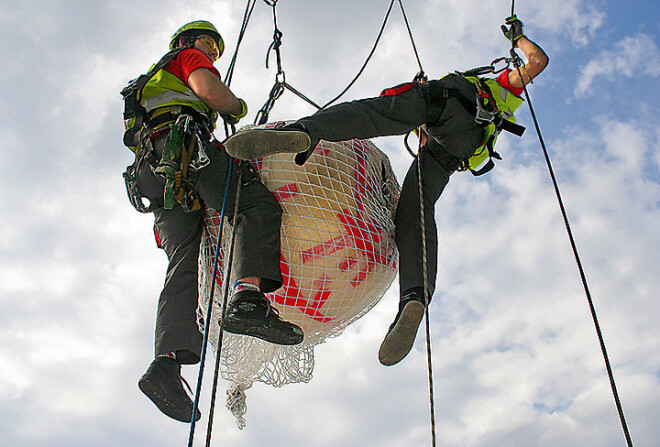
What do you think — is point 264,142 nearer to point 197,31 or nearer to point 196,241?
point 196,241

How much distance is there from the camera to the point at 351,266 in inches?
127

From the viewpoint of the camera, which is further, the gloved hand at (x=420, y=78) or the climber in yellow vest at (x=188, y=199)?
the gloved hand at (x=420, y=78)

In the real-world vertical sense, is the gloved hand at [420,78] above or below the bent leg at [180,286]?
above

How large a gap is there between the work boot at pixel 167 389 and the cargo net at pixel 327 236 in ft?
1.09

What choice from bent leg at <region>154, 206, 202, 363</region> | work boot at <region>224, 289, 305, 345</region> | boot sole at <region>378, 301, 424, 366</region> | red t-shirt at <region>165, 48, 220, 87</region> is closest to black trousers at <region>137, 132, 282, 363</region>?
bent leg at <region>154, 206, 202, 363</region>

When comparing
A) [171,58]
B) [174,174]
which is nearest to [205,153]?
[174,174]

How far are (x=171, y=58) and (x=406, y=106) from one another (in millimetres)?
1169

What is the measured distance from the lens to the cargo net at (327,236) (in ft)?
10.4

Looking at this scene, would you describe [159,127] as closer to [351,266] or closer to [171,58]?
[171,58]

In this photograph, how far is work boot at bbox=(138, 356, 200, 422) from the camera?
3.12 m

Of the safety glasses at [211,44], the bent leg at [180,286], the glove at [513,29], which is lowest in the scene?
the bent leg at [180,286]

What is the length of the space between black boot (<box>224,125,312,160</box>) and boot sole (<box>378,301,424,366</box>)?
92cm

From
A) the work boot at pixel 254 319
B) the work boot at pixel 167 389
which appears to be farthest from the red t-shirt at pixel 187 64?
the work boot at pixel 167 389

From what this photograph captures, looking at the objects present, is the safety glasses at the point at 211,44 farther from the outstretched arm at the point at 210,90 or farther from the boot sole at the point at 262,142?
the boot sole at the point at 262,142
